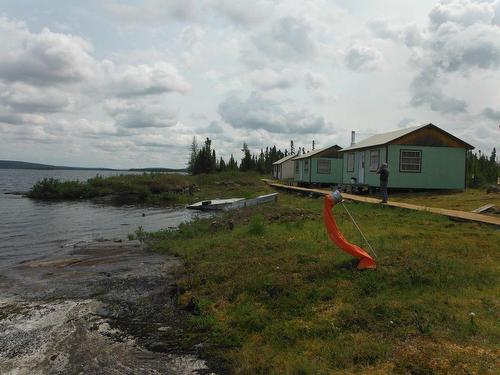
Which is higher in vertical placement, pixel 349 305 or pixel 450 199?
pixel 450 199

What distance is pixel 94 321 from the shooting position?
7273mm

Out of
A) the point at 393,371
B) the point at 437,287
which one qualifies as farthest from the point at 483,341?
the point at 437,287

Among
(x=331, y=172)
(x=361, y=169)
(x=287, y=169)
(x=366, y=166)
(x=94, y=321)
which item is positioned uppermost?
(x=287, y=169)

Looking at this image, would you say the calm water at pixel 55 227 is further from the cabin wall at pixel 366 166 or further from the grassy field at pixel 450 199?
the grassy field at pixel 450 199

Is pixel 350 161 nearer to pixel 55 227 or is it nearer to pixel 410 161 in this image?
pixel 410 161

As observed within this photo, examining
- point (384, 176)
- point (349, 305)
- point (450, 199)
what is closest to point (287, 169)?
point (450, 199)

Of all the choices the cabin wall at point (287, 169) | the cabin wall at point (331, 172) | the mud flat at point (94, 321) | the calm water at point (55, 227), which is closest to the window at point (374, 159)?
the cabin wall at point (331, 172)

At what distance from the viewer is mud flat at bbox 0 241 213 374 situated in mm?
5723

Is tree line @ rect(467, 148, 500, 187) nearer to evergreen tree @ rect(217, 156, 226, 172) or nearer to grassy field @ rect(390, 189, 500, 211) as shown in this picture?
grassy field @ rect(390, 189, 500, 211)

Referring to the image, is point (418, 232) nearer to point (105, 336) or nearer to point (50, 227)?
point (105, 336)

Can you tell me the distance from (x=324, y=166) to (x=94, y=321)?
104 ft

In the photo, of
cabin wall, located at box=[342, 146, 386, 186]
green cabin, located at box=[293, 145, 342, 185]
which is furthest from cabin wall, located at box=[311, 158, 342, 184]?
cabin wall, located at box=[342, 146, 386, 186]

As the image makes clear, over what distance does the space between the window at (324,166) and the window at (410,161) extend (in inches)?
516

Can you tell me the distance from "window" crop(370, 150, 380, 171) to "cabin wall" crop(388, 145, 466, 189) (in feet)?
4.00
